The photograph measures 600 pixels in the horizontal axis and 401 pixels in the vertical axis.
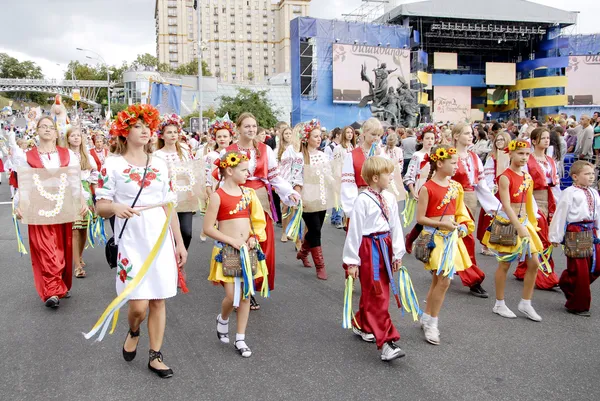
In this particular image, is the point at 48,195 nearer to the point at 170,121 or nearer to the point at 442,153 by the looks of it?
the point at 170,121

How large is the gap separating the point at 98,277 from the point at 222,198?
3397 millimetres

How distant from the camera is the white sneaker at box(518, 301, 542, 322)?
5.04 meters

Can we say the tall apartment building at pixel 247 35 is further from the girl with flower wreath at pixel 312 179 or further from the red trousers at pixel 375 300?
the red trousers at pixel 375 300

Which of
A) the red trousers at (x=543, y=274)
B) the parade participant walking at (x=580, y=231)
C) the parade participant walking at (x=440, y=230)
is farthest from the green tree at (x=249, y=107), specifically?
the parade participant walking at (x=440, y=230)

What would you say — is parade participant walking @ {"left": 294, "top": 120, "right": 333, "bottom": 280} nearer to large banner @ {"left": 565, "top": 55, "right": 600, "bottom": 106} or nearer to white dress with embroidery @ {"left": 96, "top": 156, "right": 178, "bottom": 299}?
white dress with embroidery @ {"left": 96, "top": 156, "right": 178, "bottom": 299}

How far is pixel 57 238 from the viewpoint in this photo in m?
5.77

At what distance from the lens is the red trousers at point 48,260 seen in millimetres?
5617

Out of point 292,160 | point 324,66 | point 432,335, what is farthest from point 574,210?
point 324,66

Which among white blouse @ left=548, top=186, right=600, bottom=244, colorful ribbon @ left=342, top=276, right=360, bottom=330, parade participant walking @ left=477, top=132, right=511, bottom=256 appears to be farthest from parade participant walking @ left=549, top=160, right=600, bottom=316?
colorful ribbon @ left=342, top=276, right=360, bottom=330

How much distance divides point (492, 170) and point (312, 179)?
7.84ft

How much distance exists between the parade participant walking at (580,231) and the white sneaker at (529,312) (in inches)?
19.3

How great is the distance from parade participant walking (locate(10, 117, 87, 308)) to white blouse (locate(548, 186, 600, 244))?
4.95 meters

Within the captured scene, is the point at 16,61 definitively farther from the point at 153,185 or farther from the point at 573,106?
the point at 153,185

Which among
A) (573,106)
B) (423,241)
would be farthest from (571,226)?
(573,106)
